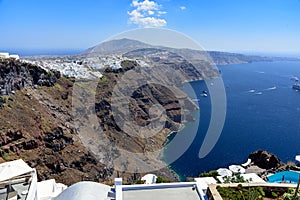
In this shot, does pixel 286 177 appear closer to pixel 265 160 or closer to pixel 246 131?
pixel 265 160

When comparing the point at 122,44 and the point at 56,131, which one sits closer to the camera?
the point at 122,44

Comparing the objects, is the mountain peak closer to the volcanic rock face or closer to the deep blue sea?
the volcanic rock face

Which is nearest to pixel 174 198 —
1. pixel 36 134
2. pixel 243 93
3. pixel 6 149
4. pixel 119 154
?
pixel 6 149

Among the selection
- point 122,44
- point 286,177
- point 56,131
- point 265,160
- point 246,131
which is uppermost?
point 122,44

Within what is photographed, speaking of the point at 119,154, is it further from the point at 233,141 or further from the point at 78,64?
the point at 78,64

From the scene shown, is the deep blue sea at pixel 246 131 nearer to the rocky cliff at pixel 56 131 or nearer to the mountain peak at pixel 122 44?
the rocky cliff at pixel 56 131

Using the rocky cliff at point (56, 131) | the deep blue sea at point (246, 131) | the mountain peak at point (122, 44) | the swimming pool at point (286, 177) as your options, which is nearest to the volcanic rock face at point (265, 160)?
the swimming pool at point (286, 177)

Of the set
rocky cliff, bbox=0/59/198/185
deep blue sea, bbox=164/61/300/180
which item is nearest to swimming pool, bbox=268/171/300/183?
rocky cliff, bbox=0/59/198/185

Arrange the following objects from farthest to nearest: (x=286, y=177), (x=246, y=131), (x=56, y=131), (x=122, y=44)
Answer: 1. (x=246, y=131)
2. (x=56, y=131)
3. (x=122, y=44)
4. (x=286, y=177)

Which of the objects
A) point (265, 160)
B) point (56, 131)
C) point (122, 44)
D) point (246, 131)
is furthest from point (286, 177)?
point (246, 131)
